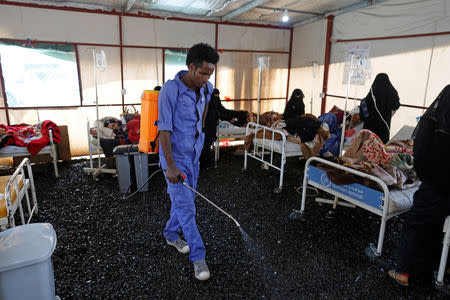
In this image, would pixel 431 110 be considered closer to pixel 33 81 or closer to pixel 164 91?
pixel 164 91

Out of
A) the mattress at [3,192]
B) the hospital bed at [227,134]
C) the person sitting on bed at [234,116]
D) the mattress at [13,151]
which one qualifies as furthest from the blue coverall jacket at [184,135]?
the person sitting on bed at [234,116]

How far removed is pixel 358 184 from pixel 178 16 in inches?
240

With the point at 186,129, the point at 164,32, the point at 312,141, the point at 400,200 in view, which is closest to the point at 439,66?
the point at 312,141

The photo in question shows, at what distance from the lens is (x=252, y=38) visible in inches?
322

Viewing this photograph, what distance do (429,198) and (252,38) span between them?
681cm

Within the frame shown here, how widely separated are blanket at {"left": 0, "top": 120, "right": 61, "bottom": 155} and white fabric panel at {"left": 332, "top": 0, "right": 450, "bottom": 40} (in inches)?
259

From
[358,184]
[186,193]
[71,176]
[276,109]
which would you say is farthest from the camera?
[276,109]

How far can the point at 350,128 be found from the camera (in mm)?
6277

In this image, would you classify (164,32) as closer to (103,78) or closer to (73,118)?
(103,78)

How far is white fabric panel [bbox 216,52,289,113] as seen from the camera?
8023 millimetres

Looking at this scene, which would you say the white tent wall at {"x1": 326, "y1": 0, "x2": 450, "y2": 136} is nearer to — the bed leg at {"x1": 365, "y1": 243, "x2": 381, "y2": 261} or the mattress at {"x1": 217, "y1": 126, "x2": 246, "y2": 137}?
the mattress at {"x1": 217, "y1": 126, "x2": 246, "y2": 137}

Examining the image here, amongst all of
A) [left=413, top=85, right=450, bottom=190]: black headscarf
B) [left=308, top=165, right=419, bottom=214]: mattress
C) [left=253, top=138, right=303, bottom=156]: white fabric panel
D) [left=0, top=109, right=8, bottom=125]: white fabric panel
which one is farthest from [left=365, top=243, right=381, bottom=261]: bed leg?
[left=0, top=109, right=8, bottom=125]: white fabric panel

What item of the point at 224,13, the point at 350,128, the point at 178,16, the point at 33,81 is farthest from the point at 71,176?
the point at 350,128

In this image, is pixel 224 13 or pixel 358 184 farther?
pixel 224 13
